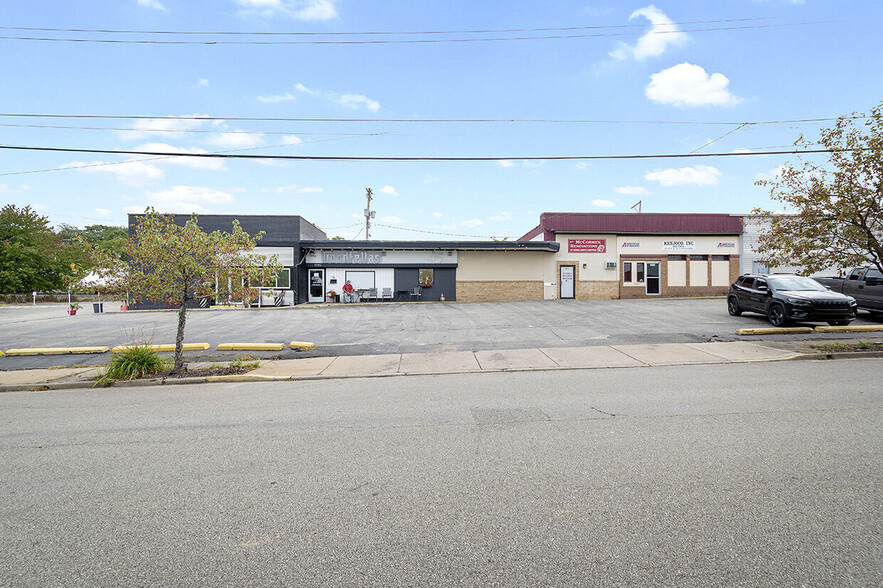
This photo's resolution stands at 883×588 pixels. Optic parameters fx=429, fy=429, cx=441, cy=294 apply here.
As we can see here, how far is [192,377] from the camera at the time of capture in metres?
9.09

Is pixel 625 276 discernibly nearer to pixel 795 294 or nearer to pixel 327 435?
pixel 795 294

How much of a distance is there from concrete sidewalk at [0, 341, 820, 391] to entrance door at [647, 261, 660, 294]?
18.2m

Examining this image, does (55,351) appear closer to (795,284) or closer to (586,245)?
(795,284)

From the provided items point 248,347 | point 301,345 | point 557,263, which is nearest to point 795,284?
point 557,263

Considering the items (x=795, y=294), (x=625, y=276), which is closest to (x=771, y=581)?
(x=795, y=294)

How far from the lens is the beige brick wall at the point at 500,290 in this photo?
28.1 meters

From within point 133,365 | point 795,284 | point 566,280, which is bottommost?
point 133,365

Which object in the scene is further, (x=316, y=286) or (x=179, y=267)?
(x=316, y=286)

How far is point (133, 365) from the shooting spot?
9.30m

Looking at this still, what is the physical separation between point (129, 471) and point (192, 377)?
538 centimetres

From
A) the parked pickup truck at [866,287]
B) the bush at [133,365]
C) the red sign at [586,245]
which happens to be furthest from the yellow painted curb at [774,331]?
the red sign at [586,245]

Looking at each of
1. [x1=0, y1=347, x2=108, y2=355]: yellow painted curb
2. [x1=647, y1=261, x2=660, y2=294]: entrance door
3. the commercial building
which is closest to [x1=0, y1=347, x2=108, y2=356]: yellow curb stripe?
[x1=0, y1=347, x2=108, y2=355]: yellow painted curb

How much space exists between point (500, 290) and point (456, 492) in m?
25.0

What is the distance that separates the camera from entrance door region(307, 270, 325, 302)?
90.7 ft
